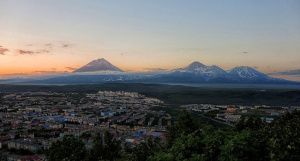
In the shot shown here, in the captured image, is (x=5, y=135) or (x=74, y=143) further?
(x=5, y=135)

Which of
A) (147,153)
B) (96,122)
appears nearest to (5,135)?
(96,122)

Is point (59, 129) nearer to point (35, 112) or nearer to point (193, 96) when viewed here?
point (35, 112)

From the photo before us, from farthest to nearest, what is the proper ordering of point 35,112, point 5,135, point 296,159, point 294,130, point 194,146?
point 35,112 < point 5,135 < point 194,146 < point 294,130 < point 296,159

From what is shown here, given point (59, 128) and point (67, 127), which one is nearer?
point (59, 128)

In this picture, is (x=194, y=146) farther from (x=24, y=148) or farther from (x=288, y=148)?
(x=24, y=148)

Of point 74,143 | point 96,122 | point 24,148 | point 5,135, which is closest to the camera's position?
point 74,143

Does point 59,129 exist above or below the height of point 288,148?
below

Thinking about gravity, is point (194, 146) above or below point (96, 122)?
above

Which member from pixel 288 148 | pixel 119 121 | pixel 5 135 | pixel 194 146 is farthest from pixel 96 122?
pixel 288 148

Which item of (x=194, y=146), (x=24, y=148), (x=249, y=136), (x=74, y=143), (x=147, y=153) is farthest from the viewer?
(x=24, y=148)
